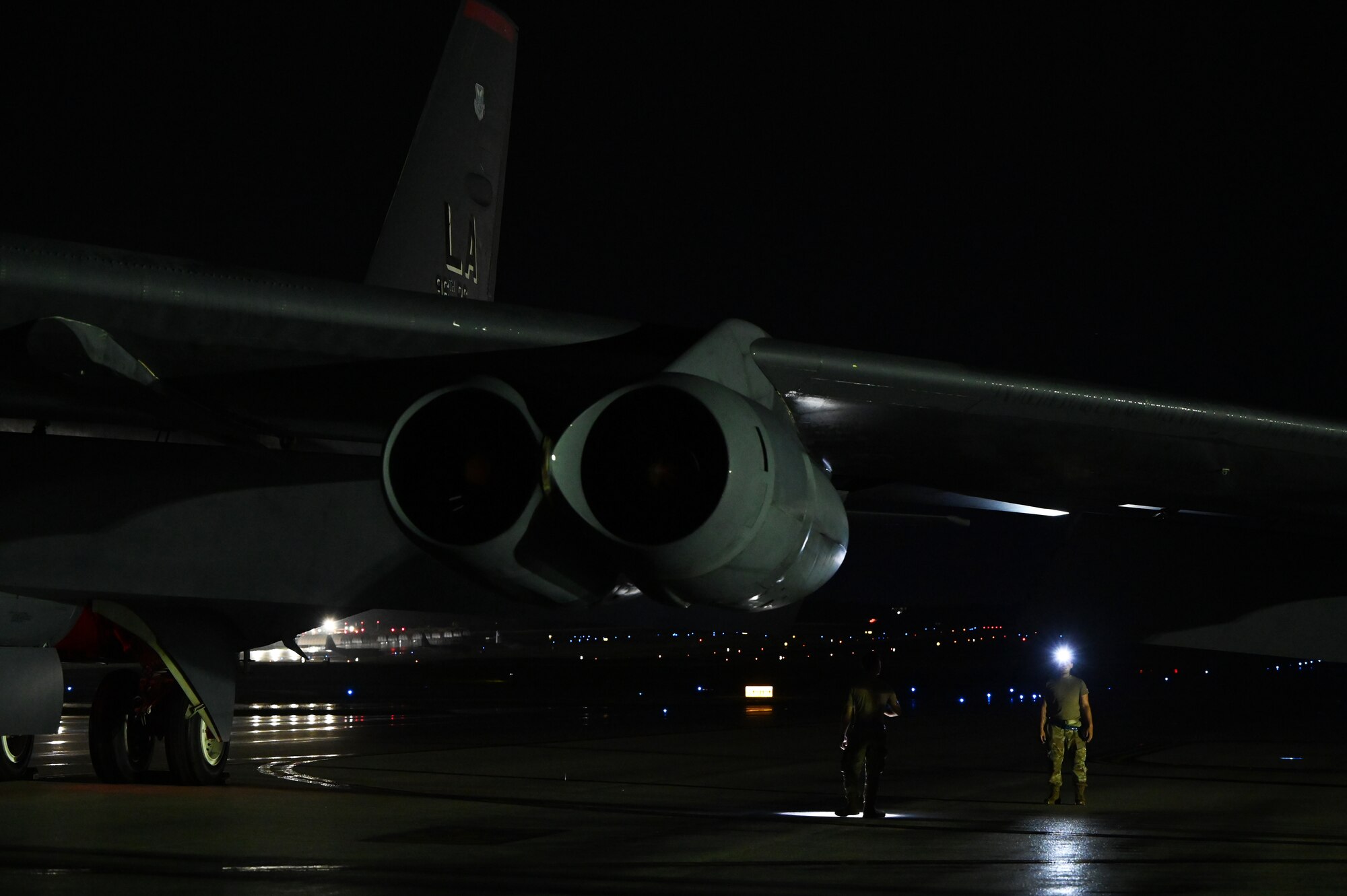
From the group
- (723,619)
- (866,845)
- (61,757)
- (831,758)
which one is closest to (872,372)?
(866,845)

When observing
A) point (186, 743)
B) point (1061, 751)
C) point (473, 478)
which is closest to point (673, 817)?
point (1061, 751)

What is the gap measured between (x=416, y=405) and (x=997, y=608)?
444 feet

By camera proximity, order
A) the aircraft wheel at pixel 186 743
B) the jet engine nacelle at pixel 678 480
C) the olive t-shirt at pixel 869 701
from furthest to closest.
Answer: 1. the aircraft wheel at pixel 186 743
2. the olive t-shirt at pixel 869 701
3. the jet engine nacelle at pixel 678 480

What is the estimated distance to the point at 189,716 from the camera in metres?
13.5

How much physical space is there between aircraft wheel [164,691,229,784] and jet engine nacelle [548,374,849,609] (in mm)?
9682

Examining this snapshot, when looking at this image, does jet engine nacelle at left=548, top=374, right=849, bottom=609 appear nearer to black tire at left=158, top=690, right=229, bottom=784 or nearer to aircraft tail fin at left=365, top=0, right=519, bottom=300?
aircraft tail fin at left=365, top=0, right=519, bottom=300

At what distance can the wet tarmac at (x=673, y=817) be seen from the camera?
8320 mm

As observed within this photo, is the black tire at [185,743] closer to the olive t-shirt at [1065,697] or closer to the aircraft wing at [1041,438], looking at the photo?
the olive t-shirt at [1065,697]

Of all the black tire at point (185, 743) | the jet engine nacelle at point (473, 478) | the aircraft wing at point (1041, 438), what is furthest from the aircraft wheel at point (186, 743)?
the jet engine nacelle at point (473, 478)

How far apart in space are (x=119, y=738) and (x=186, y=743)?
0.89 metres

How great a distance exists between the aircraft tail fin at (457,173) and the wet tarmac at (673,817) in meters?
4.46

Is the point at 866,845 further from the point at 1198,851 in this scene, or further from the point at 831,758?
the point at 831,758

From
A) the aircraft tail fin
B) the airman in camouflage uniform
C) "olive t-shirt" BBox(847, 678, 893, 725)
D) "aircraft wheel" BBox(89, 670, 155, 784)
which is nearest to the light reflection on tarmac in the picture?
the airman in camouflage uniform

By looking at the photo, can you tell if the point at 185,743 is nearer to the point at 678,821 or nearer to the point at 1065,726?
the point at 678,821
